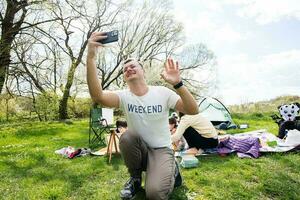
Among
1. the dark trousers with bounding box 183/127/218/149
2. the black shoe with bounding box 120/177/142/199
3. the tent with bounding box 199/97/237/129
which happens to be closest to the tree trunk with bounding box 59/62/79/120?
the tent with bounding box 199/97/237/129

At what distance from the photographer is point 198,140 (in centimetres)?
559

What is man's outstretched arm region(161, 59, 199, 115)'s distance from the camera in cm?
287

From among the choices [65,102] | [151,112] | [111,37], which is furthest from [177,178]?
[65,102]

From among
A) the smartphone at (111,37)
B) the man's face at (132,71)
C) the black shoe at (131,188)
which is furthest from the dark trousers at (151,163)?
the smartphone at (111,37)

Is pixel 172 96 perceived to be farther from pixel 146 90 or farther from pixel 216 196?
pixel 216 196

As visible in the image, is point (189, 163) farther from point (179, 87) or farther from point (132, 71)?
point (179, 87)

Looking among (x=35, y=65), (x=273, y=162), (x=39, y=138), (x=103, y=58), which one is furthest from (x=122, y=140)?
(x=103, y=58)

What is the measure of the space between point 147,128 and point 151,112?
0.18 metres

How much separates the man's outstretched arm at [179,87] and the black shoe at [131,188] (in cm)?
102

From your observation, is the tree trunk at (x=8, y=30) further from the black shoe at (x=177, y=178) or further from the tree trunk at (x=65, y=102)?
the black shoe at (x=177, y=178)

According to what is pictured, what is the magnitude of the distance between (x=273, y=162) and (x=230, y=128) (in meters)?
4.86

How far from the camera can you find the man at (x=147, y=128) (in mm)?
3156

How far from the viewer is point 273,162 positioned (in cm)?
489

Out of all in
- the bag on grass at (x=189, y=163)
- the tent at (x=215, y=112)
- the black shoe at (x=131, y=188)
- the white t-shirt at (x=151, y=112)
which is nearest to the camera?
the white t-shirt at (x=151, y=112)
